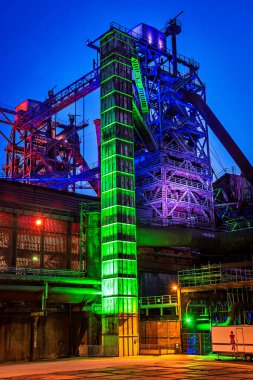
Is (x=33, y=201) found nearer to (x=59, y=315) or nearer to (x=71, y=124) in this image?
(x=59, y=315)

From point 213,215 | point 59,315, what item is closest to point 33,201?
point 59,315

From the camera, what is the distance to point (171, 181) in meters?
54.1

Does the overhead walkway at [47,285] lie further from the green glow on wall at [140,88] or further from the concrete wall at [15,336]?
the green glow on wall at [140,88]

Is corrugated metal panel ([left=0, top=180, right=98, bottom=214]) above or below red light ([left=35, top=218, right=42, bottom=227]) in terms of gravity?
above

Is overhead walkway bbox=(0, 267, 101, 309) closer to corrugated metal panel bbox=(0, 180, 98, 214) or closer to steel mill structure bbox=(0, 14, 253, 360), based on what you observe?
steel mill structure bbox=(0, 14, 253, 360)

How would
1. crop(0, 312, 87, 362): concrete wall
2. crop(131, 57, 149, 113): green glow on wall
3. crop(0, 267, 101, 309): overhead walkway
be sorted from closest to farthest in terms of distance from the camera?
crop(0, 267, 101, 309): overhead walkway, crop(0, 312, 87, 362): concrete wall, crop(131, 57, 149, 113): green glow on wall

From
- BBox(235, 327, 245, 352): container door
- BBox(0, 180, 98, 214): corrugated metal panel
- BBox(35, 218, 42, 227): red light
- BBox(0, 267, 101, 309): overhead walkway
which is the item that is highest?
BBox(0, 180, 98, 214): corrugated metal panel

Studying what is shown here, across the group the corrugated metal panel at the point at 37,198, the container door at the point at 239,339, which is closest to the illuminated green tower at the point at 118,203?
the corrugated metal panel at the point at 37,198

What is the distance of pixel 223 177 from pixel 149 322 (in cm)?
3395

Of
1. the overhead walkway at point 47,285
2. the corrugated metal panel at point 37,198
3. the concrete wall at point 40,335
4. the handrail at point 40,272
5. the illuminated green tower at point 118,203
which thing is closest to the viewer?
the overhead walkway at point 47,285

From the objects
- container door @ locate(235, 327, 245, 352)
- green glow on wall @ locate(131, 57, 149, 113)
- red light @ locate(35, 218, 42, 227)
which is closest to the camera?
container door @ locate(235, 327, 245, 352)

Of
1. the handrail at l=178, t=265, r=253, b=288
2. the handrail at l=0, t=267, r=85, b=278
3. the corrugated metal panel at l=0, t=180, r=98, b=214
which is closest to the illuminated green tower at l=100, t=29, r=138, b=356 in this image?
the handrail at l=0, t=267, r=85, b=278

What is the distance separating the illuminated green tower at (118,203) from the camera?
35312 mm

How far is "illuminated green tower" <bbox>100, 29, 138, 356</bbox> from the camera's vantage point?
116ft
